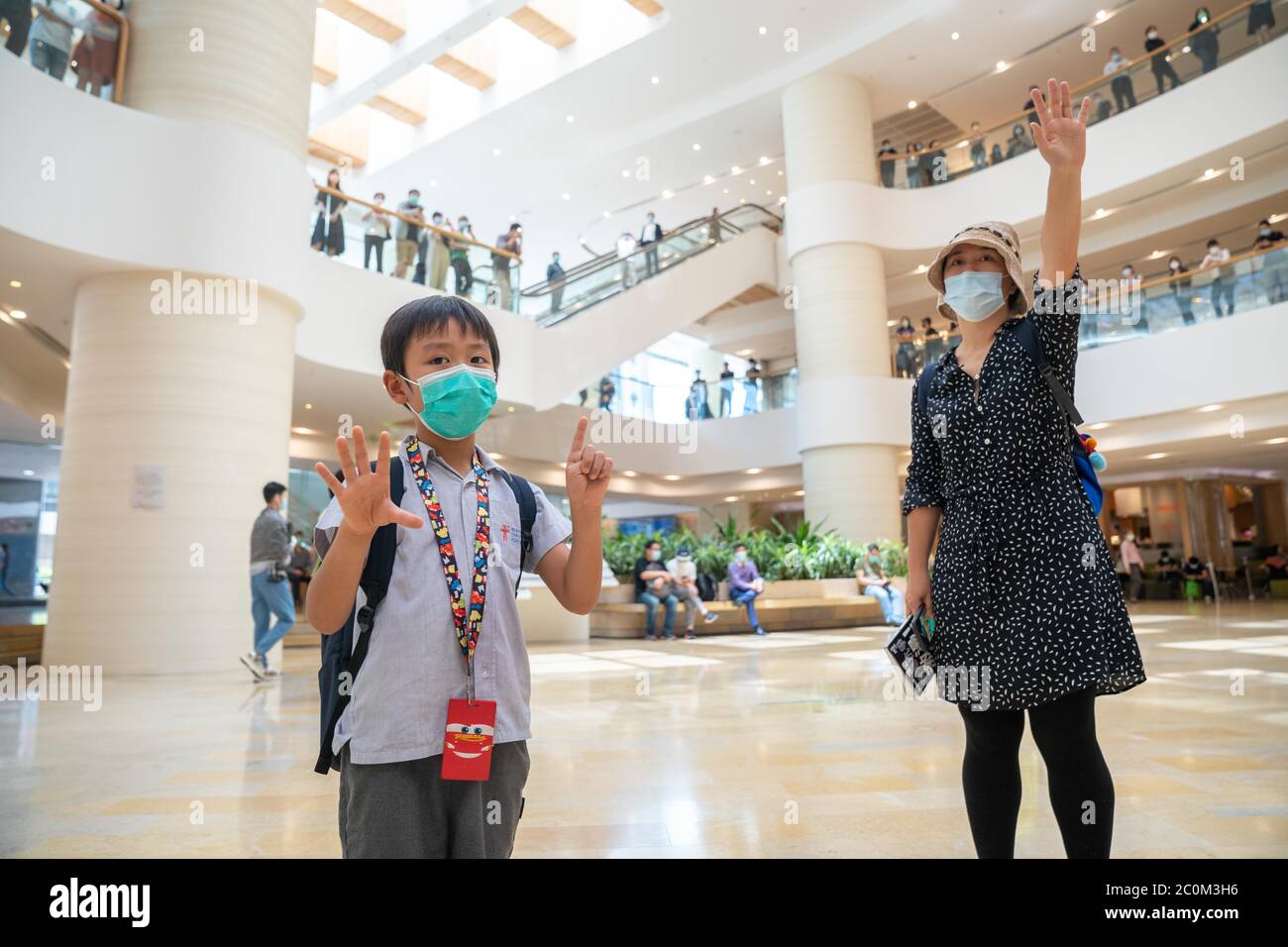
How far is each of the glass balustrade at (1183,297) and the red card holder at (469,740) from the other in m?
12.7

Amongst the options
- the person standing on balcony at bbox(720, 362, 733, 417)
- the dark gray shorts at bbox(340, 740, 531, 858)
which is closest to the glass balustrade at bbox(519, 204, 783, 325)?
the person standing on balcony at bbox(720, 362, 733, 417)

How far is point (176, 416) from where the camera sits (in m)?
7.95

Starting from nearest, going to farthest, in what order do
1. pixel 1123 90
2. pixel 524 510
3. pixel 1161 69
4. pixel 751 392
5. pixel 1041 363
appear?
pixel 524 510, pixel 1041 363, pixel 1161 69, pixel 1123 90, pixel 751 392

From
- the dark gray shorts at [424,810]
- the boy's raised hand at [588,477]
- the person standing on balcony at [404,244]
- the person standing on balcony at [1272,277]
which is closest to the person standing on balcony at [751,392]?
the person standing on balcony at [1272,277]

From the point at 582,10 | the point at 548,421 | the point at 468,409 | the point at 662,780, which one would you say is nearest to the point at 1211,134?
the point at 582,10

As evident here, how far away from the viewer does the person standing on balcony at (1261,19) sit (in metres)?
13.2

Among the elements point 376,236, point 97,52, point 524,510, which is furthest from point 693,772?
point 376,236

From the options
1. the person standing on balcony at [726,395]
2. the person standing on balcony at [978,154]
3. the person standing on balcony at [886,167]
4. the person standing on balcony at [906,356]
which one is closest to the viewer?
the person standing on balcony at [978,154]

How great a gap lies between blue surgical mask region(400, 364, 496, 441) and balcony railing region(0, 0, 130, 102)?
8622 mm

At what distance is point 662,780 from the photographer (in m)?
3.43

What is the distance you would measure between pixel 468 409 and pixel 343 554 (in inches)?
14.1

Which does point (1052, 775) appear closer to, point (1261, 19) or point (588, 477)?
point (588, 477)

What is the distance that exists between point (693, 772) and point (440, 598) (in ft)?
8.36

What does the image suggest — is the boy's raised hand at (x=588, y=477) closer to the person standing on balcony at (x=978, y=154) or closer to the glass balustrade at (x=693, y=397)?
the glass balustrade at (x=693, y=397)
